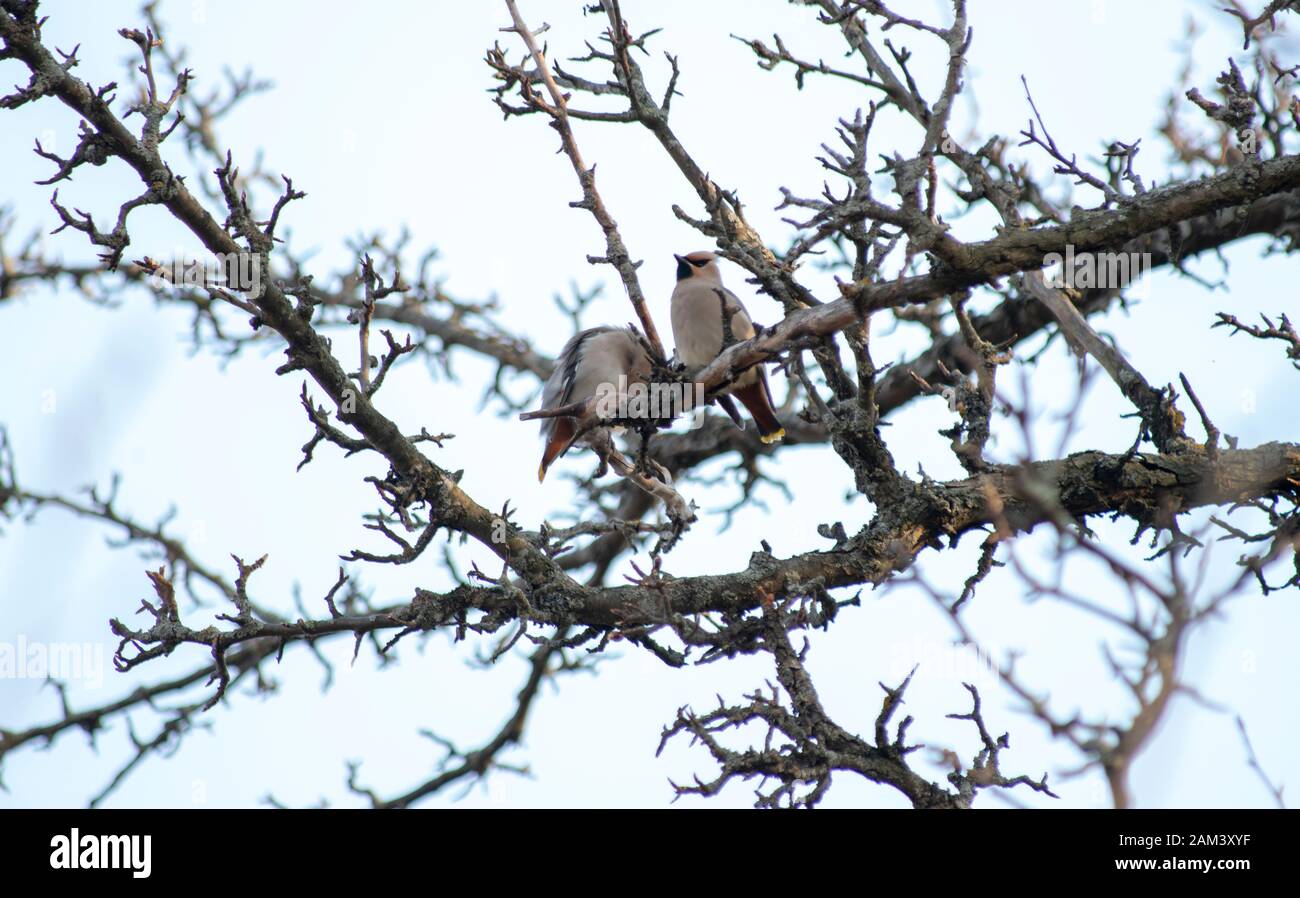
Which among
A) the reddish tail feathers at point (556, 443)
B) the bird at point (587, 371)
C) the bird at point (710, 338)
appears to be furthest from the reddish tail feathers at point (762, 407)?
the reddish tail feathers at point (556, 443)

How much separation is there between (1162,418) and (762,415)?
197 centimetres

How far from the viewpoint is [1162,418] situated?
4578 mm

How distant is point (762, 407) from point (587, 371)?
0.86 meters

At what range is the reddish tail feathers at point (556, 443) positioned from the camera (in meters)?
5.64

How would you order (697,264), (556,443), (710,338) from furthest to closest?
(697,264)
(710,338)
(556,443)

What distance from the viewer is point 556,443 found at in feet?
18.5

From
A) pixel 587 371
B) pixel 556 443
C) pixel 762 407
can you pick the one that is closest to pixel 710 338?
pixel 762 407

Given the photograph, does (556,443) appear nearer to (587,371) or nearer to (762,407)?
(587,371)

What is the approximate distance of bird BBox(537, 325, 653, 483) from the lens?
5703mm

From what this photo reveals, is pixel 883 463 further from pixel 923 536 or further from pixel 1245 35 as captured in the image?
pixel 1245 35

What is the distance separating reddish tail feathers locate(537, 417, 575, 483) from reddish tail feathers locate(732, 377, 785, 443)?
0.82 m

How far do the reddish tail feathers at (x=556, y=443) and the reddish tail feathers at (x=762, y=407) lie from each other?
820 millimetres

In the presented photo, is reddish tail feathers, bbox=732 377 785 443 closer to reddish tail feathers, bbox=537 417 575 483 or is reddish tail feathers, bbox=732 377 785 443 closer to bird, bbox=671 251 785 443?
bird, bbox=671 251 785 443
